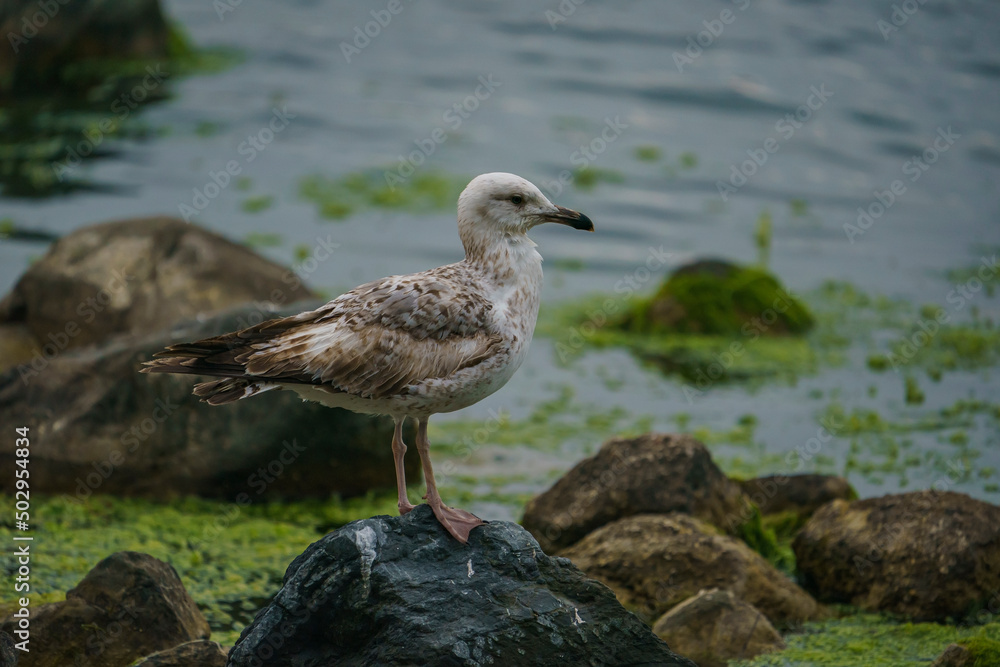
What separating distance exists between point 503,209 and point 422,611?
6.64ft

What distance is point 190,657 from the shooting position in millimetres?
6270

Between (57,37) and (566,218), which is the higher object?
(566,218)

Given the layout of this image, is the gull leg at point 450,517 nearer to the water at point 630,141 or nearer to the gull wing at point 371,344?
the gull wing at point 371,344

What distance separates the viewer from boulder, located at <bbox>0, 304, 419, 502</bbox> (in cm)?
894

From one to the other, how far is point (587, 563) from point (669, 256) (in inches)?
340

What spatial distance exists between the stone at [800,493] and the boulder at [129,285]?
4731mm

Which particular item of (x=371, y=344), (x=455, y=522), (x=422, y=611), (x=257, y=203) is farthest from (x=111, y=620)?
(x=257, y=203)

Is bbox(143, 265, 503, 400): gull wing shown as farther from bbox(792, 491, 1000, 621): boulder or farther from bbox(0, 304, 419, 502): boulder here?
bbox(792, 491, 1000, 621): boulder

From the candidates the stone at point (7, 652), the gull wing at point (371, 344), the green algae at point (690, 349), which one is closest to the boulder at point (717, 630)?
the gull wing at point (371, 344)

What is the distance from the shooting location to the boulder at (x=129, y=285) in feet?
36.3

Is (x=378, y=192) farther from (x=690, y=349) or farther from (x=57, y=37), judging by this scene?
(x=57, y=37)

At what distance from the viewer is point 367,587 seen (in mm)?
5477

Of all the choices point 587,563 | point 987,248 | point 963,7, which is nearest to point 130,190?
point 587,563

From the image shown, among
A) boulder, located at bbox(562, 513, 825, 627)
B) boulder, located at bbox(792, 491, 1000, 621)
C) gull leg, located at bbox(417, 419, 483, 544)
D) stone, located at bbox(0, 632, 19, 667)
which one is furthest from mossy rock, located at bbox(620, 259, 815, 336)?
stone, located at bbox(0, 632, 19, 667)
